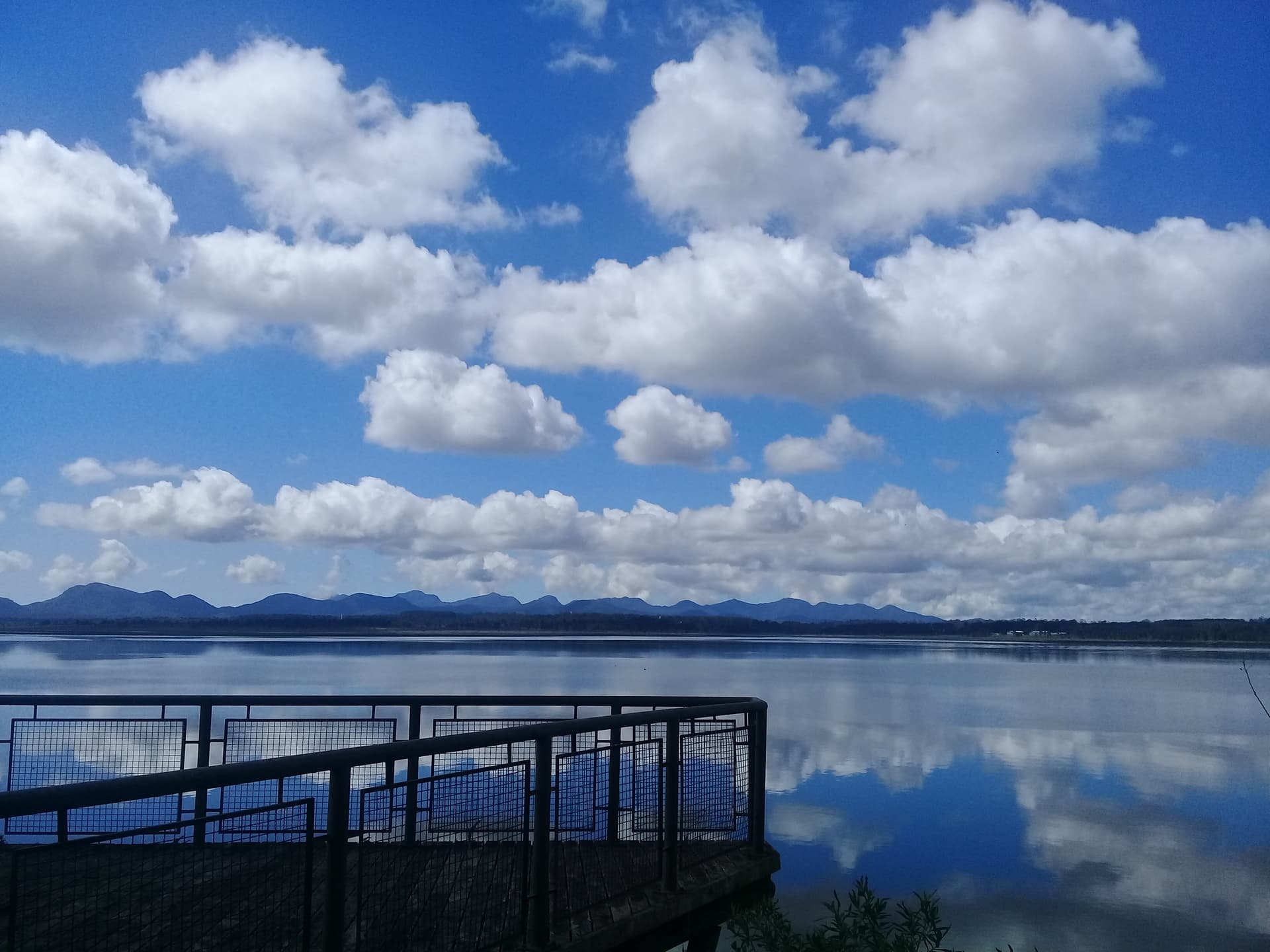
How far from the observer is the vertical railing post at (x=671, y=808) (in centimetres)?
818

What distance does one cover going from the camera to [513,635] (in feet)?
595

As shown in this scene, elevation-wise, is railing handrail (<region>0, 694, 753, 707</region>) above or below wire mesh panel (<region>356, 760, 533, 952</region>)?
above

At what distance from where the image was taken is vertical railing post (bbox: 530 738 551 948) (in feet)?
21.6

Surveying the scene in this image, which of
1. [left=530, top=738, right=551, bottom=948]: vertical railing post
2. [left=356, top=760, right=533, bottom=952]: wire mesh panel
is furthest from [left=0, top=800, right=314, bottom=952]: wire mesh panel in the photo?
[left=530, top=738, right=551, bottom=948]: vertical railing post

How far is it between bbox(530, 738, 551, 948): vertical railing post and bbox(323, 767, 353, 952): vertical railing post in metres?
1.37

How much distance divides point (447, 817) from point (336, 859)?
75.9 inches

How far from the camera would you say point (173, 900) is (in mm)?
7035

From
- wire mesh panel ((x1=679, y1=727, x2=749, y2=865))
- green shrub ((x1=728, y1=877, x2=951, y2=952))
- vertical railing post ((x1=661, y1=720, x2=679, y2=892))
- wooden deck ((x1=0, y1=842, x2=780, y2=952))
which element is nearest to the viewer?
green shrub ((x1=728, y1=877, x2=951, y2=952))

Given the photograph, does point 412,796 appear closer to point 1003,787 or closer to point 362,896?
point 362,896

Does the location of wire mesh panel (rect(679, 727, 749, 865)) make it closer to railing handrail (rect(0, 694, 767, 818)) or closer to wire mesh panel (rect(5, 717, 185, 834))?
railing handrail (rect(0, 694, 767, 818))

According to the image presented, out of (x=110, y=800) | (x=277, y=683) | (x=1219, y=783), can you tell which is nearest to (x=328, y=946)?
(x=110, y=800)

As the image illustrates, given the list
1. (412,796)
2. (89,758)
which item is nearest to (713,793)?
(412,796)

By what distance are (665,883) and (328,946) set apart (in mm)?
3356

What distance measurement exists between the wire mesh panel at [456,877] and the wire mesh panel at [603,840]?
32 cm
